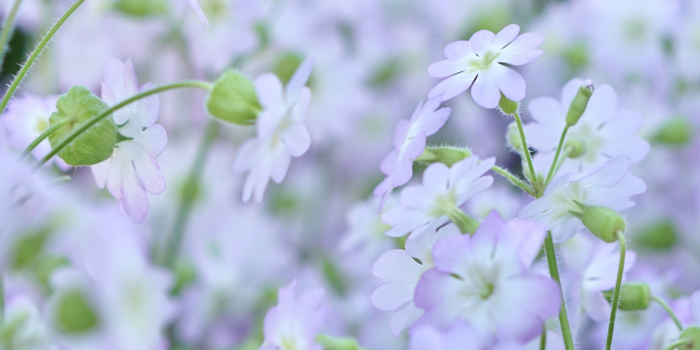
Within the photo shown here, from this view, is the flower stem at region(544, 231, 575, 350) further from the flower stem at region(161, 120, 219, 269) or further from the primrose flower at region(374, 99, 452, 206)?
the flower stem at region(161, 120, 219, 269)

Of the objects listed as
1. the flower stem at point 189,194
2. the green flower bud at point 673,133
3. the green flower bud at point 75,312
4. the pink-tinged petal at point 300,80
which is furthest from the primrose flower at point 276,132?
the green flower bud at point 673,133

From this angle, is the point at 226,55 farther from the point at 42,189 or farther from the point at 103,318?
the point at 42,189

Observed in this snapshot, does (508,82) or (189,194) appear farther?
(189,194)

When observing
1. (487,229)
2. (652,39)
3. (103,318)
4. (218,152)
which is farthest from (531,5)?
(487,229)

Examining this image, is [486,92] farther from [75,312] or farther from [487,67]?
[75,312]

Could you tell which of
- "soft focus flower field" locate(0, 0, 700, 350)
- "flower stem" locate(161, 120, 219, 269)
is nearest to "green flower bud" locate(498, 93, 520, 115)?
"soft focus flower field" locate(0, 0, 700, 350)

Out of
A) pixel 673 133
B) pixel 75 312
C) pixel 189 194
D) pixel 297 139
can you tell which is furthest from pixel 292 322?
pixel 673 133

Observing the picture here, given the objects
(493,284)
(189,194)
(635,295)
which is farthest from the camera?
(189,194)
